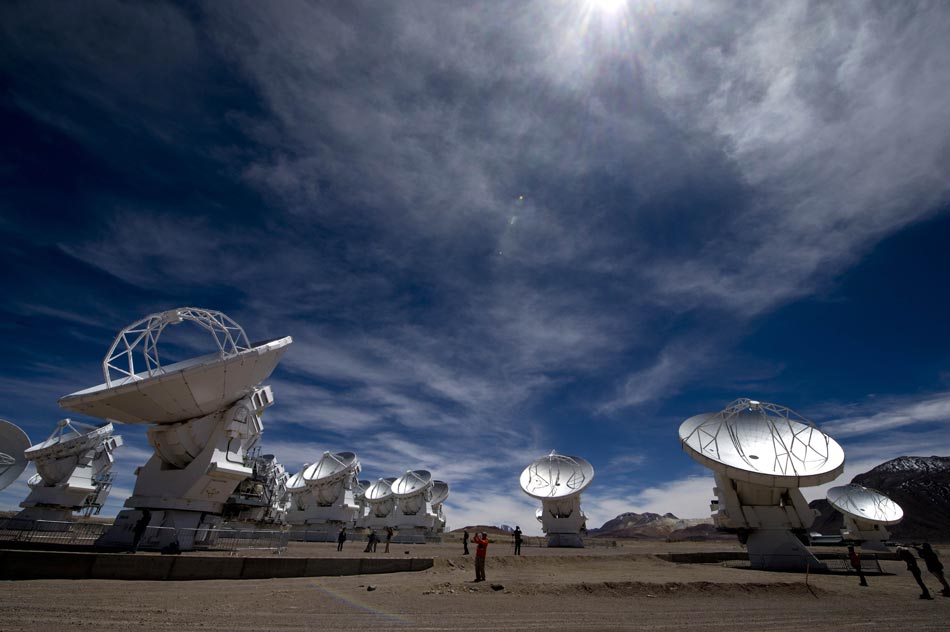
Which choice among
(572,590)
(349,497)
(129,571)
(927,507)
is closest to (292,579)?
(129,571)

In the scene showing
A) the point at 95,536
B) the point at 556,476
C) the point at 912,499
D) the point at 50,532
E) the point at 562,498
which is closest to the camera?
the point at 50,532

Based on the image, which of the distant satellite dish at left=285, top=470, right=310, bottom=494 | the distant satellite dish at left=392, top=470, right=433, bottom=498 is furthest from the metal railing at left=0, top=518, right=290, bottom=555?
the distant satellite dish at left=392, top=470, right=433, bottom=498

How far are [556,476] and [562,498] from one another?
3875mm

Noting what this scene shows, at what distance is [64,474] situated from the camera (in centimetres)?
4088

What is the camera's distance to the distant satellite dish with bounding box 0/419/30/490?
3903cm

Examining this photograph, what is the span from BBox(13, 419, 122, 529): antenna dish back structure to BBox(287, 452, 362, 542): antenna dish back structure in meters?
18.9

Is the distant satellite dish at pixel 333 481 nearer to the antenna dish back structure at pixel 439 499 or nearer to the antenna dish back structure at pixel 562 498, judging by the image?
the antenna dish back structure at pixel 439 499

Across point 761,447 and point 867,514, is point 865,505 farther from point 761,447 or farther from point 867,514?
point 761,447

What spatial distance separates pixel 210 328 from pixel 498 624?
18.5m

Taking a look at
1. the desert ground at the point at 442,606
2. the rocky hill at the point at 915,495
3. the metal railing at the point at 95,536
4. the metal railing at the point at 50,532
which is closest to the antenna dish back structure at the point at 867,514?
the desert ground at the point at 442,606

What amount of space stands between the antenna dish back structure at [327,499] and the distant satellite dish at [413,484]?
28.5 ft

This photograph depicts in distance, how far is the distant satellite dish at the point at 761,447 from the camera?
2400cm

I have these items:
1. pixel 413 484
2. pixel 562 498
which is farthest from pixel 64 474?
pixel 562 498

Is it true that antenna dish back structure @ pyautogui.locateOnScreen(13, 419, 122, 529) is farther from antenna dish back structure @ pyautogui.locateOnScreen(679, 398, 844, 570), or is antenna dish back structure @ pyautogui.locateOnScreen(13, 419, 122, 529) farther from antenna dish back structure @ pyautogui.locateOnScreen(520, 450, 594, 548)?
antenna dish back structure @ pyautogui.locateOnScreen(679, 398, 844, 570)
